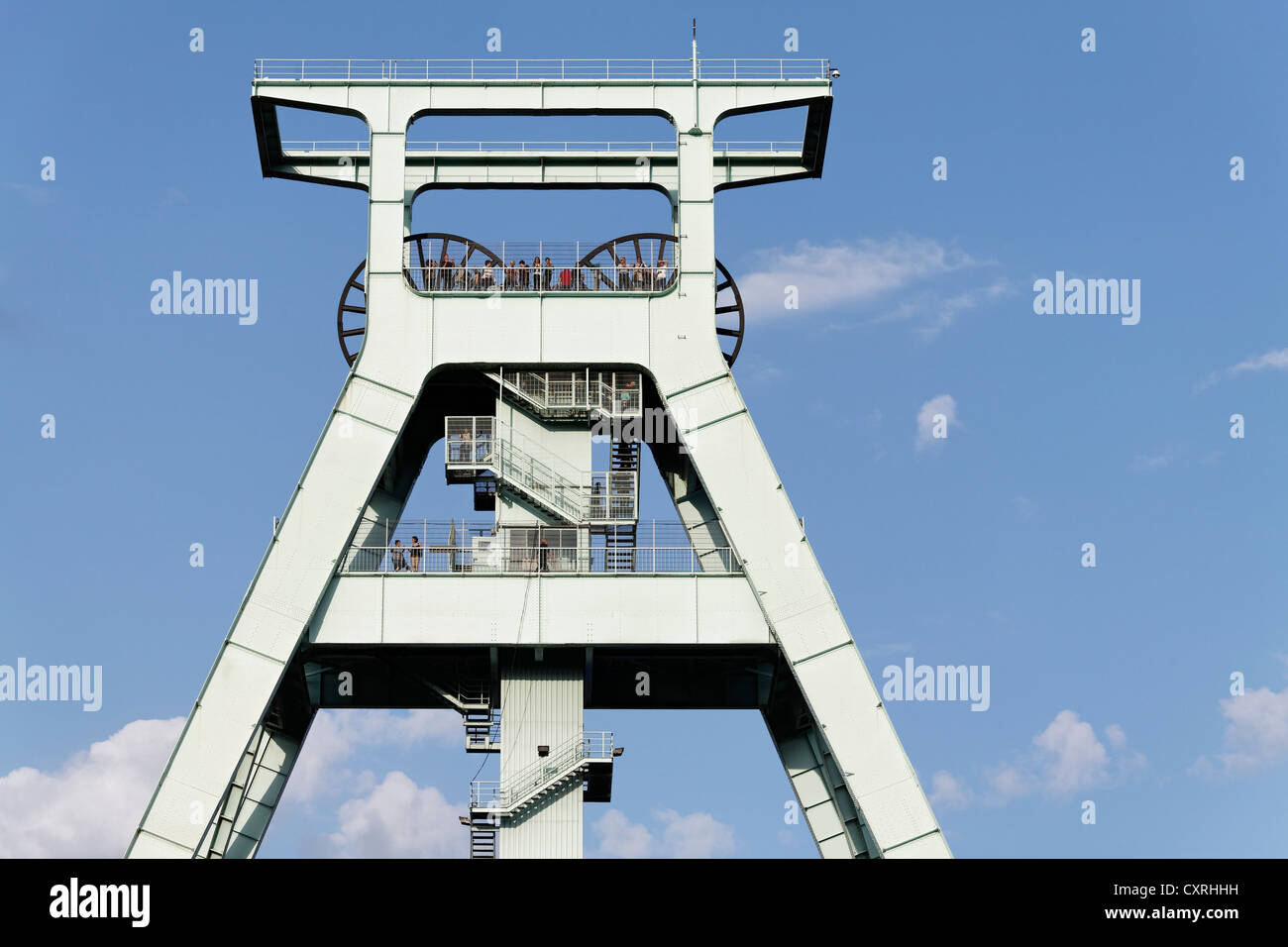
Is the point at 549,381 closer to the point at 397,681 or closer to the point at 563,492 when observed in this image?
the point at 563,492

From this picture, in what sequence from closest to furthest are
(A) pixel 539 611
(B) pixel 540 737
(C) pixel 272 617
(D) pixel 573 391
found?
(C) pixel 272 617
(A) pixel 539 611
(B) pixel 540 737
(D) pixel 573 391

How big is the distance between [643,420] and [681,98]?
7663mm

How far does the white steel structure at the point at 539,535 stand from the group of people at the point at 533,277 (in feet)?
0.21

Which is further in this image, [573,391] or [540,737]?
[573,391]

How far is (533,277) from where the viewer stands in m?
45.0

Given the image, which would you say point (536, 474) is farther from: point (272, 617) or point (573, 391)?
point (272, 617)

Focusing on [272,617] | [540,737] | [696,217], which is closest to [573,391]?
[696,217]

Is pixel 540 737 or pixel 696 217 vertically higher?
pixel 696 217

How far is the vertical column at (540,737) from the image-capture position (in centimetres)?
4200

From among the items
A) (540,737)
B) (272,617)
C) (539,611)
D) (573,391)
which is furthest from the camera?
(573,391)

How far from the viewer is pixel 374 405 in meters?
43.6

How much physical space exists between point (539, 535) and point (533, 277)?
19.7ft

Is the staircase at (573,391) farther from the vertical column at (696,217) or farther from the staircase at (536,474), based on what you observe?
the vertical column at (696,217)
